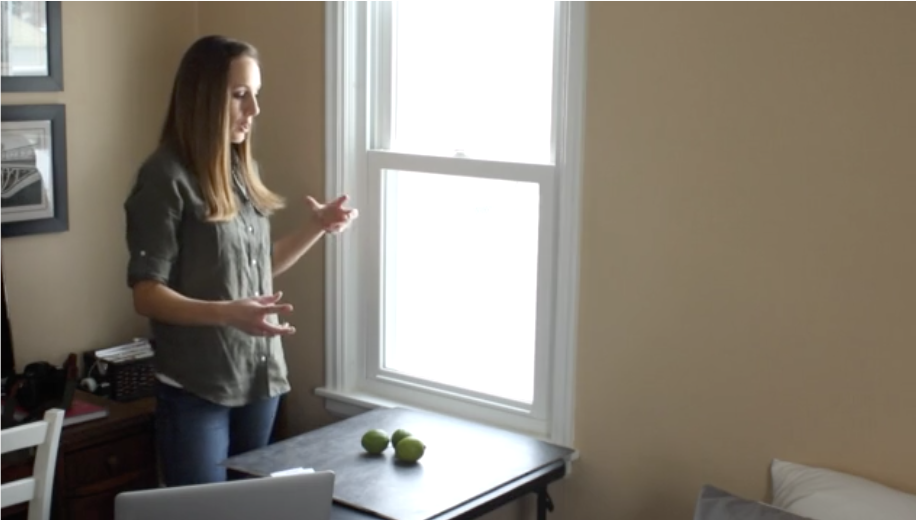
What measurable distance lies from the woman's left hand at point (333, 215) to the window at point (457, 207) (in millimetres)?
203

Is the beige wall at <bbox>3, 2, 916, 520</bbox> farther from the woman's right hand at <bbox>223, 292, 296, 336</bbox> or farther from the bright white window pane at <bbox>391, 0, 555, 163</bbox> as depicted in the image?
the woman's right hand at <bbox>223, 292, 296, 336</bbox>

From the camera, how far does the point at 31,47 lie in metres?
3.10

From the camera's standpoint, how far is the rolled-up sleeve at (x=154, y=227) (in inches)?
102

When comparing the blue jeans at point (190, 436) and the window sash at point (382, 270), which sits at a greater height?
the window sash at point (382, 270)

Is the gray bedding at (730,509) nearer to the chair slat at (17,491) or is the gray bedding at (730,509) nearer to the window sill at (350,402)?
the window sill at (350,402)

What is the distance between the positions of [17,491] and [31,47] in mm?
1208

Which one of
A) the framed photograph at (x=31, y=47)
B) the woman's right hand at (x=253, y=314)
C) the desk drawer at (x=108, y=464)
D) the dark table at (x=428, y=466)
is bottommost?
the desk drawer at (x=108, y=464)

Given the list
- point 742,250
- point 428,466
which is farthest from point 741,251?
point 428,466

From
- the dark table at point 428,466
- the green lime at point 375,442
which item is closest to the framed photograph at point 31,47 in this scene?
the dark table at point 428,466

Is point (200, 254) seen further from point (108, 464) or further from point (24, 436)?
point (108, 464)

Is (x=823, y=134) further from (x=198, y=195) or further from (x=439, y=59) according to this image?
(x=198, y=195)

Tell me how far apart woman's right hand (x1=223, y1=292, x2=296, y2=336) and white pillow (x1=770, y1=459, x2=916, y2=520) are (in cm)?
110

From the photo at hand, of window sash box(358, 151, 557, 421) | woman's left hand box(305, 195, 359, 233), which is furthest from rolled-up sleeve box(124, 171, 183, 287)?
window sash box(358, 151, 557, 421)

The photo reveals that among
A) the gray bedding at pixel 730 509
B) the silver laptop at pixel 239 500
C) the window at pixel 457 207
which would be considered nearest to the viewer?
the silver laptop at pixel 239 500
